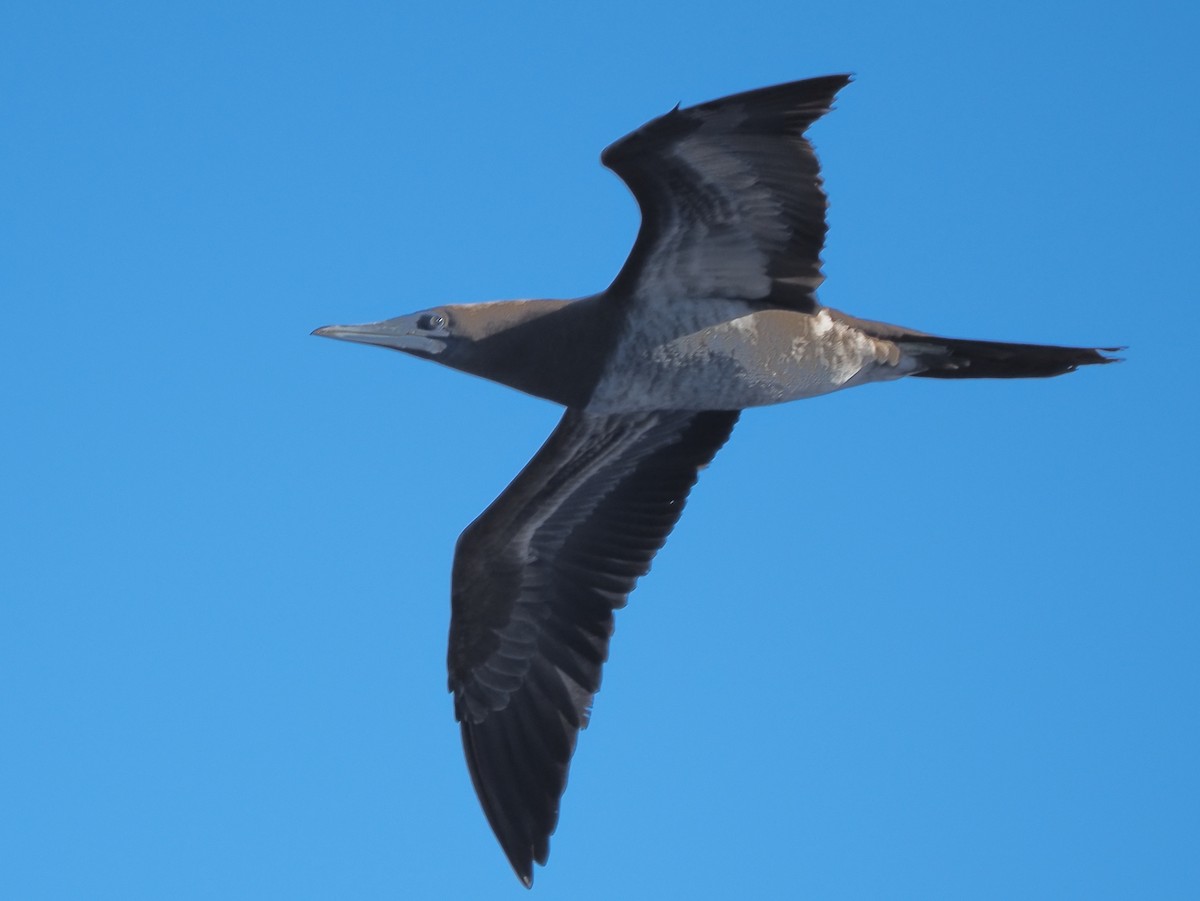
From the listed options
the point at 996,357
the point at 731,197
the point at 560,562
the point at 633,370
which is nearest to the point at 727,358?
the point at 633,370

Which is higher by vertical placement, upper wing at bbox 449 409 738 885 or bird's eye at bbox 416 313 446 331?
bird's eye at bbox 416 313 446 331

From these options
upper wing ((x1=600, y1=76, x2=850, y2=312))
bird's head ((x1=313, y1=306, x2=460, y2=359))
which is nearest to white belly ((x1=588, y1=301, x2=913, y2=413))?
upper wing ((x1=600, y1=76, x2=850, y2=312))

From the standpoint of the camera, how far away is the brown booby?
25.8ft

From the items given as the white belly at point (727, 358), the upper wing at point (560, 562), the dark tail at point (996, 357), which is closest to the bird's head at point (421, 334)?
the white belly at point (727, 358)

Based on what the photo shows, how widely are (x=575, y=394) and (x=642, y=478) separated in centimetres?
134

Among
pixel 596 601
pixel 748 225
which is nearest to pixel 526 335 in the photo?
pixel 748 225

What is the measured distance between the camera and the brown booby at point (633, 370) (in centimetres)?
785

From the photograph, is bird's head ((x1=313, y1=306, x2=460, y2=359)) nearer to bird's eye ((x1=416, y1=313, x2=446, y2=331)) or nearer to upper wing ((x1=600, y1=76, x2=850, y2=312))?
bird's eye ((x1=416, y1=313, x2=446, y2=331))

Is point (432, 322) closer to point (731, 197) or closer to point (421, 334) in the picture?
point (421, 334)

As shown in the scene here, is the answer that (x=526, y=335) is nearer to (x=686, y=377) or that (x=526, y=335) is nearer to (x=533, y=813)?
(x=686, y=377)

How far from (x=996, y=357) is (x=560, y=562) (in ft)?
9.10

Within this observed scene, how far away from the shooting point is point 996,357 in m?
8.64

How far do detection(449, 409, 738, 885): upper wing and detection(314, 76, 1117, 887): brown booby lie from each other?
0.01 meters

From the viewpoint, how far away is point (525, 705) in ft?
30.9
